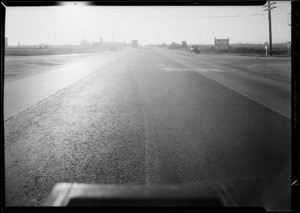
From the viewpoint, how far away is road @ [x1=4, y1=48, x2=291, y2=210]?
4.05m

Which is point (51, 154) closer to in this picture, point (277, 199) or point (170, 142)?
point (170, 142)

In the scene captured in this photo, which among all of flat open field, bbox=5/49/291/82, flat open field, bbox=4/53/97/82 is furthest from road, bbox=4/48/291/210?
flat open field, bbox=5/49/291/82

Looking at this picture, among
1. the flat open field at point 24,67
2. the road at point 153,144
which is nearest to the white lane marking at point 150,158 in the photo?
the road at point 153,144

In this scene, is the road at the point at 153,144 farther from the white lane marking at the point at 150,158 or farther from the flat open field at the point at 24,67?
the flat open field at the point at 24,67

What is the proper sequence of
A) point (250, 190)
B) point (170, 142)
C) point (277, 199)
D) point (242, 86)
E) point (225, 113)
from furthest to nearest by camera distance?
1. point (242, 86)
2. point (225, 113)
3. point (170, 142)
4. point (250, 190)
5. point (277, 199)

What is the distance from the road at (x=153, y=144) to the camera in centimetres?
405

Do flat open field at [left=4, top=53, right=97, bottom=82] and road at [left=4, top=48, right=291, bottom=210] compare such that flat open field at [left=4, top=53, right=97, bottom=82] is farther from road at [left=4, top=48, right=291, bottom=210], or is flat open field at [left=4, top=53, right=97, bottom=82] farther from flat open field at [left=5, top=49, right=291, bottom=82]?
road at [left=4, top=48, right=291, bottom=210]

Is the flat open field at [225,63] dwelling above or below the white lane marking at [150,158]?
above

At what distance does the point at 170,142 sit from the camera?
19.2 ft

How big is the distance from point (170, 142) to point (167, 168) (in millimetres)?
1362

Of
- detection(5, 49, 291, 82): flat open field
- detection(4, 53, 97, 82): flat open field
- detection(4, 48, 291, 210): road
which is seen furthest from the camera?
detection(5, 49, 291, 82): flat open field

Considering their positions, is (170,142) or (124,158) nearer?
(124,158)
